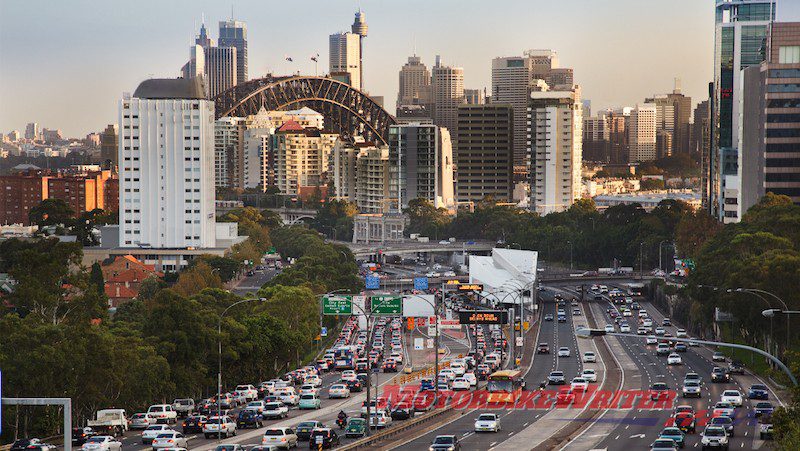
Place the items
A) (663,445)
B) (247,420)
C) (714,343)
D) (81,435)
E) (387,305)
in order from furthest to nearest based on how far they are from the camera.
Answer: (387,305) < (247,420) < (81,435) < (663,445) < (714,343)

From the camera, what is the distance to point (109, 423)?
88.3m

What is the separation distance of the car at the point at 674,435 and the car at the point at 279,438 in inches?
715

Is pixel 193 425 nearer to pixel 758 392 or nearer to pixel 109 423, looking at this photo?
pixel 109 423

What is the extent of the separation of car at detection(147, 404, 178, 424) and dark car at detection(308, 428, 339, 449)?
15744 millimetres

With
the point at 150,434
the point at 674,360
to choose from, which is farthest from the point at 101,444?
the point at 674,360

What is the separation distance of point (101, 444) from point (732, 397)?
137 feet

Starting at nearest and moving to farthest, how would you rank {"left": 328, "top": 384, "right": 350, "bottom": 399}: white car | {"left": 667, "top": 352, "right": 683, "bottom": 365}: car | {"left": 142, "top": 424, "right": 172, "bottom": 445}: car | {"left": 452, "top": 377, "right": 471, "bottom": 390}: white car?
{"left": 142, "top": 424, "right": 172, "bottom": 445}: car
{"left": 328, "top": 384, "right": 350, "bottom": 399}: white car
{"left": 452, "top": 377, "right": 471, "bottom": 390}: white car
{"left": 667, "top": 352, "right": 683, "bottom": 365}: car

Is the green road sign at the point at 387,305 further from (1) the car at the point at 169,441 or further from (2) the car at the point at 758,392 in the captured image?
(1) the car at the point at 169,441

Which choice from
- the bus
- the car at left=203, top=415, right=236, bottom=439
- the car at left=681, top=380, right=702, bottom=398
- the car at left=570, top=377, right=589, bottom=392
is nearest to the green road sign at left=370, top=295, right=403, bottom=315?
the bus

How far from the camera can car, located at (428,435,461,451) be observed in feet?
253

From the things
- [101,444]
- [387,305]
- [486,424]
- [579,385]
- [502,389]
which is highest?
[387,305]

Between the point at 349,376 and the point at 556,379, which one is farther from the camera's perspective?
the point at 556,379

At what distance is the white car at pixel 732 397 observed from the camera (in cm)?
9956

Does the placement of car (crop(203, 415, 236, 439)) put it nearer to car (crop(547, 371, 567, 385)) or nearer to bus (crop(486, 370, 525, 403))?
bus (crop(486, 370, 525, 403))
